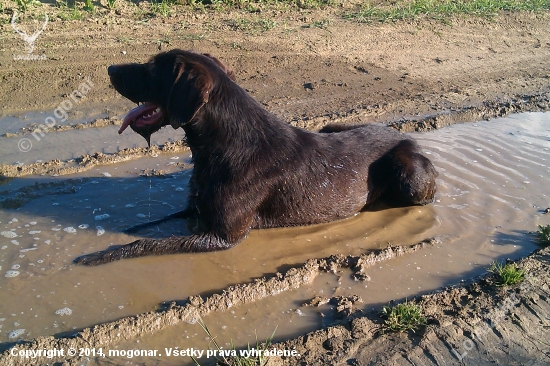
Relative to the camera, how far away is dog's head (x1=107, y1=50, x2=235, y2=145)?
13.7ft

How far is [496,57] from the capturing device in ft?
→ 35.6

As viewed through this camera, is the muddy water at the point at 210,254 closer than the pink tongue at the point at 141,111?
Yes

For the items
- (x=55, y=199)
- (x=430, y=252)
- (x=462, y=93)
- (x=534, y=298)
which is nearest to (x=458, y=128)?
(x=462, y=93)

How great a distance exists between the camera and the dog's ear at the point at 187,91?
4.15 metres

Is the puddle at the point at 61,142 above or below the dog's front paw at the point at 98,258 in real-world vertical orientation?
above

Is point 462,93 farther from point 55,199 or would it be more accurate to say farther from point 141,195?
point 55,199

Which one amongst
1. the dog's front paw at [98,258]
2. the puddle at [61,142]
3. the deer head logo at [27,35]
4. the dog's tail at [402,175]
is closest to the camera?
the dog's front paw at [98,258]

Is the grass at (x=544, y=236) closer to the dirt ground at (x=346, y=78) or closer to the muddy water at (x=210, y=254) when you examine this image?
the muddy water at (x=210, y=254)

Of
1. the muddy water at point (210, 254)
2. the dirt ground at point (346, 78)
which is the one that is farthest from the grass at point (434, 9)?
the muddy water at point (210, 254)

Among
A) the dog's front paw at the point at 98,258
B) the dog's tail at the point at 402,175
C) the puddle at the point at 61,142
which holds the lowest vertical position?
the dog's front paw at the point at 98,258
